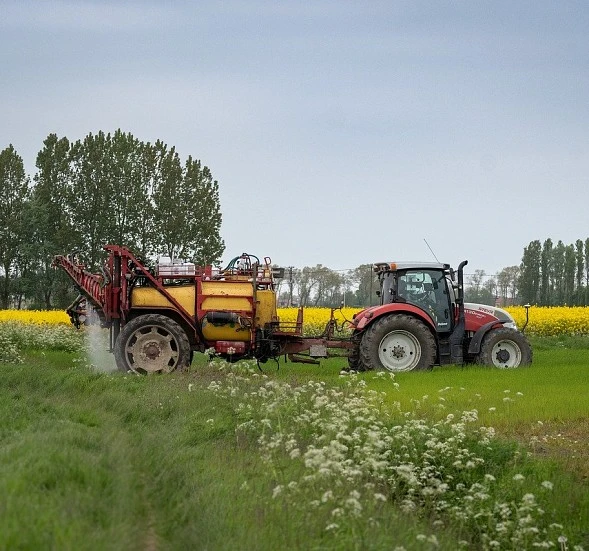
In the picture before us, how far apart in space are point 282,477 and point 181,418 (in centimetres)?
350

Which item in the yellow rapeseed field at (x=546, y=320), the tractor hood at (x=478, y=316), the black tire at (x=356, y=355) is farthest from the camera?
the yellow rapeseed field at (x=546, y=320)

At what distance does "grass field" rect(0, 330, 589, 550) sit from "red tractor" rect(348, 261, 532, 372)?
3644 millimetres

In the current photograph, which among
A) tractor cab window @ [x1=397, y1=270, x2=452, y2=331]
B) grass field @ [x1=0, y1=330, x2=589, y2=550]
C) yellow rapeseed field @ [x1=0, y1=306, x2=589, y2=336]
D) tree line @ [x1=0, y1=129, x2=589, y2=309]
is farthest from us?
tree line @ [x1=0, y1=129, x2=589, y2=309]

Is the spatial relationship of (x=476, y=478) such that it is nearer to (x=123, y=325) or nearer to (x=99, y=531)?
(x=99, y=531)

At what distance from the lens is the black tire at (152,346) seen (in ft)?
56.8

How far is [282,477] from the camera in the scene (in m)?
7.68

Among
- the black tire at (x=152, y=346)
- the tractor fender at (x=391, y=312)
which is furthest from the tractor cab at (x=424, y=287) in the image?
the black tire at (x=152, y=346)

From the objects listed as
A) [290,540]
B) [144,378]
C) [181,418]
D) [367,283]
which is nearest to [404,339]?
[144,378]

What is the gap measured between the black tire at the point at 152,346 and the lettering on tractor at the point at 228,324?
18mm

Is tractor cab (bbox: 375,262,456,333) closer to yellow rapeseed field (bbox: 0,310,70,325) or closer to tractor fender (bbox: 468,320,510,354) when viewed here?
tractor fender (bbox: 468,320,510,354)

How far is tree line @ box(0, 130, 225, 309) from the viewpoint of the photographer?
183 ft

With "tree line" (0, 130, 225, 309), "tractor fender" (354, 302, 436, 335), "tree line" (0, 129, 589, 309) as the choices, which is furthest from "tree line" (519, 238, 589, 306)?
"tractor fender" (354, 302, 436, 335)

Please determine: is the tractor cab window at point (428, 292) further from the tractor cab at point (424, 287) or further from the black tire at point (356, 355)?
the black tire at point (356, 355)

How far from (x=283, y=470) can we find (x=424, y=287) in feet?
37.1
